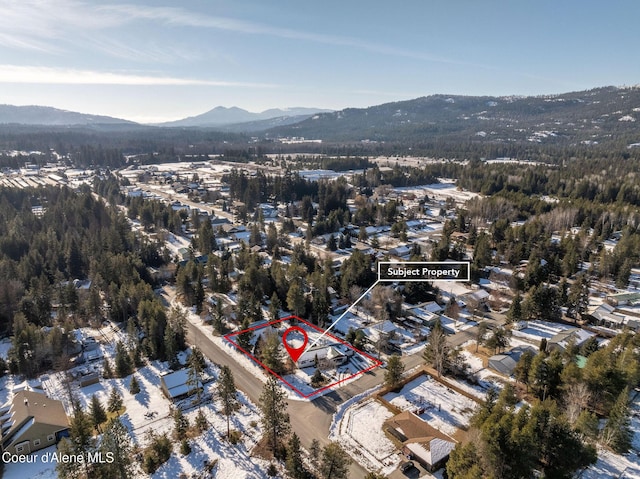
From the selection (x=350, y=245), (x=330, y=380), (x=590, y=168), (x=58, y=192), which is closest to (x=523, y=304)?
(x=330, y=380)

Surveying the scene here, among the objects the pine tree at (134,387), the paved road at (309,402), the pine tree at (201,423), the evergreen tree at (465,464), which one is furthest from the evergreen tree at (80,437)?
the evergreen tree at (465,464)

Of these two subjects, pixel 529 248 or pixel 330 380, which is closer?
pixel 330 380

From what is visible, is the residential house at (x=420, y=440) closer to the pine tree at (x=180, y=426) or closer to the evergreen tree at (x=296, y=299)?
the pine tree at (x=180, y=426)

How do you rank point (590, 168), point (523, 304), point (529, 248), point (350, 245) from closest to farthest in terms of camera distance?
A: 1. point (523, 304)
2. point (529, 248)
3. point (350, 245)
4. point (590, 168)

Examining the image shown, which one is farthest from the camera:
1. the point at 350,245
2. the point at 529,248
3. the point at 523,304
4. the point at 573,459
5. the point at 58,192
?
the point at 58,192

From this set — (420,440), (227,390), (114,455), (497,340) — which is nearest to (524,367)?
(497,340)

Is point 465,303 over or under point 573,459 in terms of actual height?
under

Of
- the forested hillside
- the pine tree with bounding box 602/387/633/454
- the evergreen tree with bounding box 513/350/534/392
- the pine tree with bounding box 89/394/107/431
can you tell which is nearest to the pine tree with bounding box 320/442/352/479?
the pine tree with bounding box 89/394/107/431

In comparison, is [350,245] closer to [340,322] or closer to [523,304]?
[340,322]
